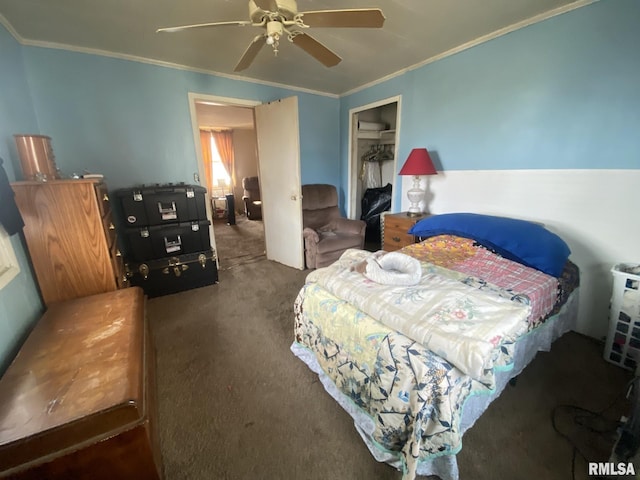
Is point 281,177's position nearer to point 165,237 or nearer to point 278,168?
point 278,168

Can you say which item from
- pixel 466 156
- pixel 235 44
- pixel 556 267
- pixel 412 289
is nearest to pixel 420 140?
pixel 466 156

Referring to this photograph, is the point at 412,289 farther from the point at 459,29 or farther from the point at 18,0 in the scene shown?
the point at 18,0

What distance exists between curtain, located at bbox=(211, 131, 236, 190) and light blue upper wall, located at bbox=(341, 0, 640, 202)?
5.38m

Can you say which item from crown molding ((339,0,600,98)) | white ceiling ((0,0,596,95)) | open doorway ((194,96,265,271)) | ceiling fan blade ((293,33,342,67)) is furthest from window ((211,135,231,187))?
ceiling fan blade ((293,33,342,67))

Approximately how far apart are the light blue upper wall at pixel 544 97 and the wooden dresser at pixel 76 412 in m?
3.04

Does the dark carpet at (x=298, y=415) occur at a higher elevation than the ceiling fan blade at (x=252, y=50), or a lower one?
lower

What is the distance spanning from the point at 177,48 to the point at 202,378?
2895 millimetres

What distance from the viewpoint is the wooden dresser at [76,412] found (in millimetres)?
762

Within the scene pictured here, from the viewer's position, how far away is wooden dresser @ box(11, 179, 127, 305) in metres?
1.48

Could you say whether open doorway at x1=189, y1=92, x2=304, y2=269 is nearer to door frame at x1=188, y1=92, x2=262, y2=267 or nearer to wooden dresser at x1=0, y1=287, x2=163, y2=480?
door frame at x1=188, y1=92, x2=262, y2=267

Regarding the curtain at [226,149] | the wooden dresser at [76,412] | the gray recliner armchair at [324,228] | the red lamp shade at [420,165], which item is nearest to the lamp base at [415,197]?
the red lamp shade at [420,165]

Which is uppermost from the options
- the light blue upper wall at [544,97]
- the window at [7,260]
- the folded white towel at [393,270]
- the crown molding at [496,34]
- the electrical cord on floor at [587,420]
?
the crown molding at [496,34]

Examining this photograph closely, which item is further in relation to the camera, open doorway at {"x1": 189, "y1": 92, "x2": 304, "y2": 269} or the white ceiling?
open doorway at {"x1": 189, "y1": 92, "x2": 304, "y2": 269}

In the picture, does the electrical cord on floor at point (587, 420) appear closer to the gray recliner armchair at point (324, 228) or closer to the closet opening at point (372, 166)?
the gray recliner armchair at point (324, 228)
